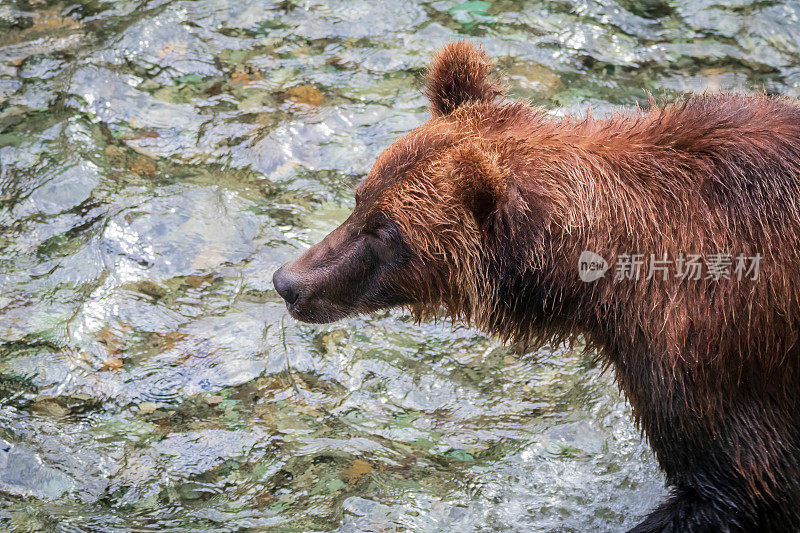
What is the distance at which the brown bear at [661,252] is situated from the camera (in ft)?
11.8

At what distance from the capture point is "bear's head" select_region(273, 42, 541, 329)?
3.75m

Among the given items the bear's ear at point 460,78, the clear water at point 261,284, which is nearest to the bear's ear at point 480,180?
the bear's ear at point 460,78

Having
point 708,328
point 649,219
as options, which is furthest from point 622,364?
point 649,219

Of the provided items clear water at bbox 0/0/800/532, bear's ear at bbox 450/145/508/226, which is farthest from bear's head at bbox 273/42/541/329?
clear water at bbox 0/0/800/532

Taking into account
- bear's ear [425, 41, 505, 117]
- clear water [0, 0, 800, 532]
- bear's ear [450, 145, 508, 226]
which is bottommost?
clear water [0, 0, 800, 532]

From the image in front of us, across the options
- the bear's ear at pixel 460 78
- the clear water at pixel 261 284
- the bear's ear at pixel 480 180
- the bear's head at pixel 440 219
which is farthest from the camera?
the clear water at pixel 261 284

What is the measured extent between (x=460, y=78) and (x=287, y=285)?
4.41 ft

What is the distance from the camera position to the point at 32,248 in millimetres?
5984

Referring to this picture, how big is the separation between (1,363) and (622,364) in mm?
3772

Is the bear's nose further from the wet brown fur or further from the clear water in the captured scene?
the clear water

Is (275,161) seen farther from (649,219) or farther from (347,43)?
(649,219)

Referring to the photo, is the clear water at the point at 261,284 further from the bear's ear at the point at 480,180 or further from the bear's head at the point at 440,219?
the bear's ear at the point at 480,180

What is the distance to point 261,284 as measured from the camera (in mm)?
5855

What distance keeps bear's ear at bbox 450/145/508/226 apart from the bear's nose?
40.7 inches
